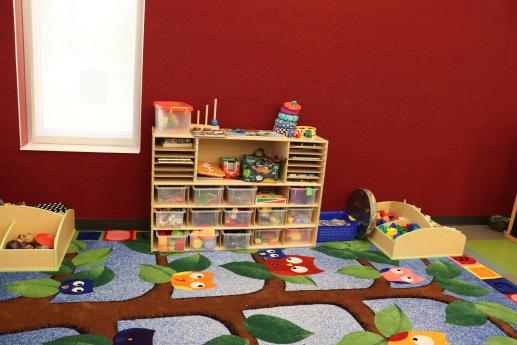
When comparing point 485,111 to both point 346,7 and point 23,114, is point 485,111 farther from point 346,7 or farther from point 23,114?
point 23,114

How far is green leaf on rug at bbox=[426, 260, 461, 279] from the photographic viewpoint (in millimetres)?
3207

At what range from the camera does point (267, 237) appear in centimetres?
345

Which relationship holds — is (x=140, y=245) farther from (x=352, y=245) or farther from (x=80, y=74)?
(x=352, y=245)

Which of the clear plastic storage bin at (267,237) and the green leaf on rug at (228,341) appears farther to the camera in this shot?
the clear plastic storage bin at (267,237)

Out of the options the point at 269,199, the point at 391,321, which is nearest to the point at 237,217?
the point at 269,199

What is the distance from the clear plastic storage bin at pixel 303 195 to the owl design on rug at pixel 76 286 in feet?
5.05

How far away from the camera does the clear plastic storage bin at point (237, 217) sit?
331cm

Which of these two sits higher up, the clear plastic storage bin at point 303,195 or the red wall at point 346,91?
the red wall at point 346,91

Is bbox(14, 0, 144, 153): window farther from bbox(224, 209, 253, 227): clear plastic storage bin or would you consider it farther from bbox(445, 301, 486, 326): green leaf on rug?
bbox(445, 301, 486, 326): green leaf on rug

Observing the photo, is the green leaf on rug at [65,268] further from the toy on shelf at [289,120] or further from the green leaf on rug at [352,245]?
the green leaf on rug at [352,245]

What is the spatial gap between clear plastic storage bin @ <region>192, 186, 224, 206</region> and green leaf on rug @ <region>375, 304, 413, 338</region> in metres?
1.35

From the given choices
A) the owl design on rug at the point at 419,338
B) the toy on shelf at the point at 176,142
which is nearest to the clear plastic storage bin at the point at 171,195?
the toy on shelf at the point at 176,142

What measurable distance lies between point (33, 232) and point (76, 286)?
2.21ft

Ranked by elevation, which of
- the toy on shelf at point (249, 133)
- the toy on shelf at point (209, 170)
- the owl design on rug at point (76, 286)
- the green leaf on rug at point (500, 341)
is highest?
the toy on shelf at point (249, 133)
